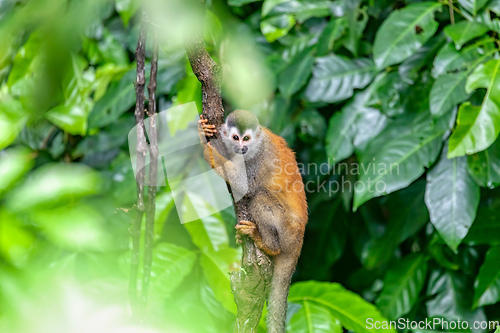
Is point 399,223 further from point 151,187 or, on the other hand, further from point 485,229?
point 151,187

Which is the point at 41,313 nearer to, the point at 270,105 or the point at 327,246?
the point at 270,105

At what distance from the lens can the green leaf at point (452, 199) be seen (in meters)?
2.00

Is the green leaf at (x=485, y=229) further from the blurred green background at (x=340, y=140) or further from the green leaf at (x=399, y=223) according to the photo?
the green leaf at (x=399, y=223)

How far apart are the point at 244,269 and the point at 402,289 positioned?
1356 mm

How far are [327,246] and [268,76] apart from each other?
3.81 feet

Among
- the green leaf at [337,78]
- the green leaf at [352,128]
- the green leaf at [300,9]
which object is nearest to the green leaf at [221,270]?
the green leaf at [352,128]

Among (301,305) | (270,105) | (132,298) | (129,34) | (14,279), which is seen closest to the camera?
(14,279)

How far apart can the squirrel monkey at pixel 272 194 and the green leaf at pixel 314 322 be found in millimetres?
68

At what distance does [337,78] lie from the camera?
2496mm

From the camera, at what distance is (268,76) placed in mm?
2455

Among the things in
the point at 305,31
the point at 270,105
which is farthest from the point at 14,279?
the point at 305,31

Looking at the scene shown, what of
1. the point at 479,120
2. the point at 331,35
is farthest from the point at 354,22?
the point at 479,120

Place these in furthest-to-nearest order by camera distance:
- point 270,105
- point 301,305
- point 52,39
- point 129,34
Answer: point 129,34 → point 270,105 → point 301,305 → point 52,39

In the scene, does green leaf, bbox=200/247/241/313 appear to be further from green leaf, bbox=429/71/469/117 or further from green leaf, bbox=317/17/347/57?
green leaf, bbox=317/17/347/57
